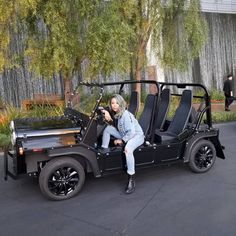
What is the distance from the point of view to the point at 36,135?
500 centimetres

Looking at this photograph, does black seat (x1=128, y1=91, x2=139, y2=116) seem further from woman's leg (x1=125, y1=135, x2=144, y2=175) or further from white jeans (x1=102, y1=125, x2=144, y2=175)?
woman's leg (x1=125, y1=135, x2=144, y2=175)

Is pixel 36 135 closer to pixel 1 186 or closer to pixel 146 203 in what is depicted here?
pixel 1 186

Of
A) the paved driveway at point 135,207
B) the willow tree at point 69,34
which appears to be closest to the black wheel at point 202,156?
the paved driveway at point 135,207

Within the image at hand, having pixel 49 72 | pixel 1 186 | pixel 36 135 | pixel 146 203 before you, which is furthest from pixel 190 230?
pixel 49 72

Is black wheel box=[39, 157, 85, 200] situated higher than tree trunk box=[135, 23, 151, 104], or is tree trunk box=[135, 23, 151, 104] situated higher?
tree trunk box=[135, 23, 151, 104]

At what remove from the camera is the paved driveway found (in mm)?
4004

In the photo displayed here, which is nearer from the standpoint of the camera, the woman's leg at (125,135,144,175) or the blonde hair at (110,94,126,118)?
the woman's leg at (125,135,144,175)

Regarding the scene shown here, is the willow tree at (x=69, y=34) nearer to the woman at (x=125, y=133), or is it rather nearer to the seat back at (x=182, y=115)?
the seat back at (x=182, y=115)

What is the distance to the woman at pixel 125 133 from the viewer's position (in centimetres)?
517

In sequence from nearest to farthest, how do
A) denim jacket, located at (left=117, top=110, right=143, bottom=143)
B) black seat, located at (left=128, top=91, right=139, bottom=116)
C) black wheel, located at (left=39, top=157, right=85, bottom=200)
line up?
black wheel, located at (left=39, top=157, right=85, bottom=200), denim jacket, located at (left=117, top=110, right=143, bottom=143), black seat, located at (left=128, top=91, right=139, bottom=116)

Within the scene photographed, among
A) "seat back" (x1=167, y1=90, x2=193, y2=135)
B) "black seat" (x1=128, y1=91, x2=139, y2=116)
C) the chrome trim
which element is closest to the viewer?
the chrome trim

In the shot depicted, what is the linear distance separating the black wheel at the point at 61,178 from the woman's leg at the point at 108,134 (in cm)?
59

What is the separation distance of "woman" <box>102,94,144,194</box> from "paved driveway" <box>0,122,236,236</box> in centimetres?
38

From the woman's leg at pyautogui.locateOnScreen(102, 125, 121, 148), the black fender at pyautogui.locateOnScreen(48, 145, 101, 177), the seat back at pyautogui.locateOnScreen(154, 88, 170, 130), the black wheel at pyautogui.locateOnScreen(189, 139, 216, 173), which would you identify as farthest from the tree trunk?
the black fender at pyautogui.locateOnScreen(48, 145, 101, 177)
